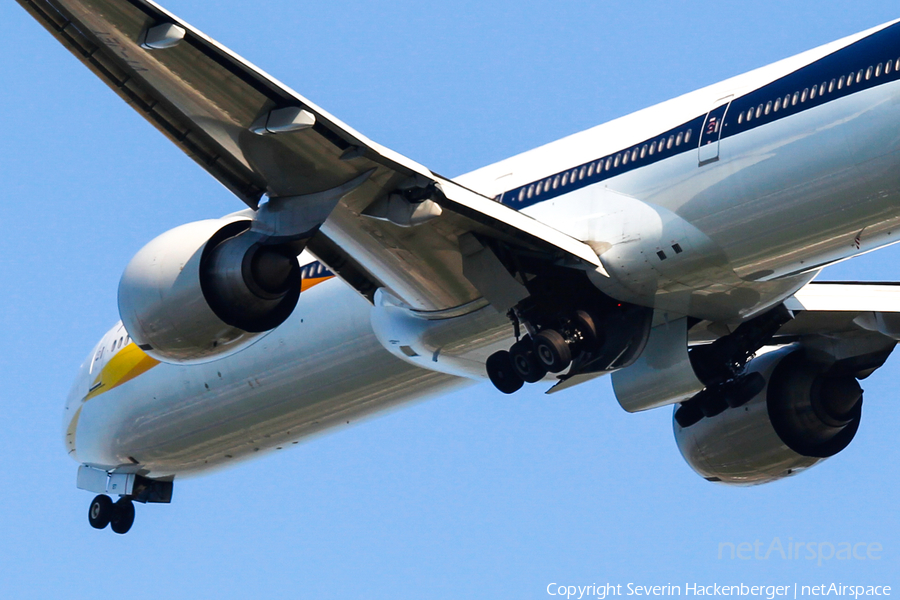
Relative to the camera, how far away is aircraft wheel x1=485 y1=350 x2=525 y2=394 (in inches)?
662

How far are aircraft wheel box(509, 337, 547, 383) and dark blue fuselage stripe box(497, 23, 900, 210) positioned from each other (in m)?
1.81

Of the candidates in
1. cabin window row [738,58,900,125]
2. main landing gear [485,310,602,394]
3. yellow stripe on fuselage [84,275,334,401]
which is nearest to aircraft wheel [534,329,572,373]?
main landing gear [485,310,602,394]

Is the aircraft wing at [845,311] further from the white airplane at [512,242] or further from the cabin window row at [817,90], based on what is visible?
the cabin window row at [817,90]

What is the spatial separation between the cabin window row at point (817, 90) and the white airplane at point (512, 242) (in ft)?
0.07

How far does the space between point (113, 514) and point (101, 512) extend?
0.19 m

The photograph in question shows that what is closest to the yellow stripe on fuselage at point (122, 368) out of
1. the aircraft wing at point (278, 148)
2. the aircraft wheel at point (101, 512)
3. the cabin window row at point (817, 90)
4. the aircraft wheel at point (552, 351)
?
the aircraft wheel at point (101, 512)

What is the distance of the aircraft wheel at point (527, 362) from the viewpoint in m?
16.4

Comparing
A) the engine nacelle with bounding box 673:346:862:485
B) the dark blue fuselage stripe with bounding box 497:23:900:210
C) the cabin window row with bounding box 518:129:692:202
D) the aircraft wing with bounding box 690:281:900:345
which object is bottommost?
the engine nacelle with bounding box 673:346:862:485

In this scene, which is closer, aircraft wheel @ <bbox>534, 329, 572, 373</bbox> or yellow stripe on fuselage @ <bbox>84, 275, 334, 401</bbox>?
aircraft wheel @ <bbox>534, 329, 572, 373</bbox>

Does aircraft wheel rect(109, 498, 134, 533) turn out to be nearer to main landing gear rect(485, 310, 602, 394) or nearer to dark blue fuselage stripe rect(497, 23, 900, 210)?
main landing gear rect(485, 310, 602, 394)

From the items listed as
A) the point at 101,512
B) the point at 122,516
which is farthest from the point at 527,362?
the point at 101,512

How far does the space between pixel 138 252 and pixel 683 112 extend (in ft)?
20.5

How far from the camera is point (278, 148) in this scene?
50.1ft

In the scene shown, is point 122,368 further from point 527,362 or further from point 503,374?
point 527,362
